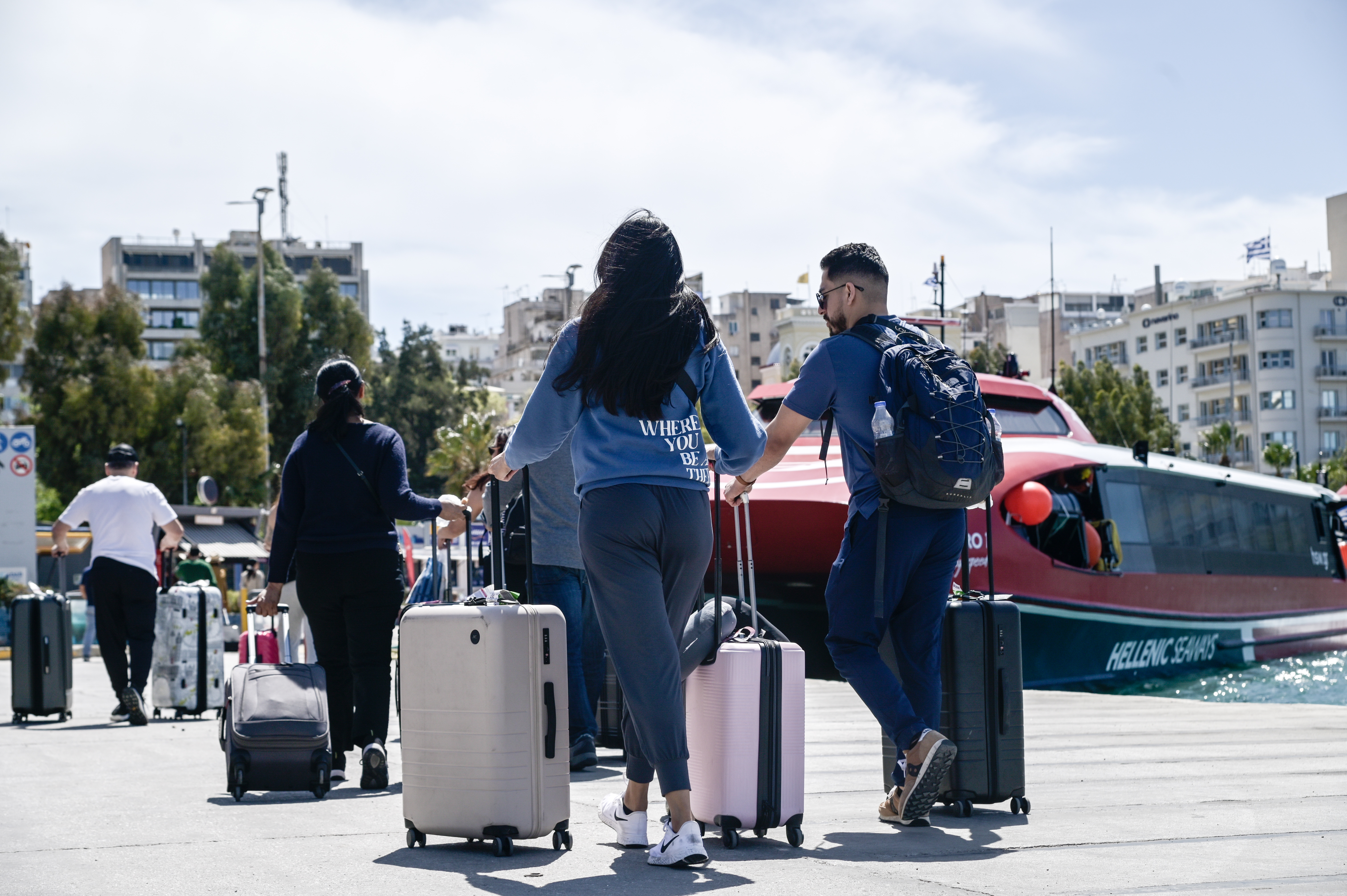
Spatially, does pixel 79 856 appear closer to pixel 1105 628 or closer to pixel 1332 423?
pixel 1105 628

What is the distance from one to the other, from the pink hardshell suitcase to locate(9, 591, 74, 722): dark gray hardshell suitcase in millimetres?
6899

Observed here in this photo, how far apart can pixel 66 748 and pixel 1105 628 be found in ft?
38.0

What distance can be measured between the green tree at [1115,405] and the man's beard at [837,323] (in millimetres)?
62268

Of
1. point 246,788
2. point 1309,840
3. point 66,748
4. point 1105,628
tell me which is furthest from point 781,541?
point 1309,840

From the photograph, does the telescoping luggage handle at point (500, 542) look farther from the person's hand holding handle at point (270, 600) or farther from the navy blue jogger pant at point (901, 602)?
the person's hand holding handle at point (270, 600)

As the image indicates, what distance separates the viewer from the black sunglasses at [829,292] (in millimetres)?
5094

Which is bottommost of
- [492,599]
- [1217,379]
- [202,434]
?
[492,599]

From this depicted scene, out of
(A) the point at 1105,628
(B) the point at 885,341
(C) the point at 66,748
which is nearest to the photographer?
(B) the point at 885,341

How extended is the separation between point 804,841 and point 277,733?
94.6 inches

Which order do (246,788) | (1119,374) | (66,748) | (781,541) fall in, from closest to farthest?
(246,788) < (66,748) < (781,541) < (1119,374)

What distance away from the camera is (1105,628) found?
16.3 meters


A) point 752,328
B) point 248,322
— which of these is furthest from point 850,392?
point 752,328

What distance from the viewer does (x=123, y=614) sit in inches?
384

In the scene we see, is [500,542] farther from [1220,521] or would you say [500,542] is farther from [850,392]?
[1220,521]
